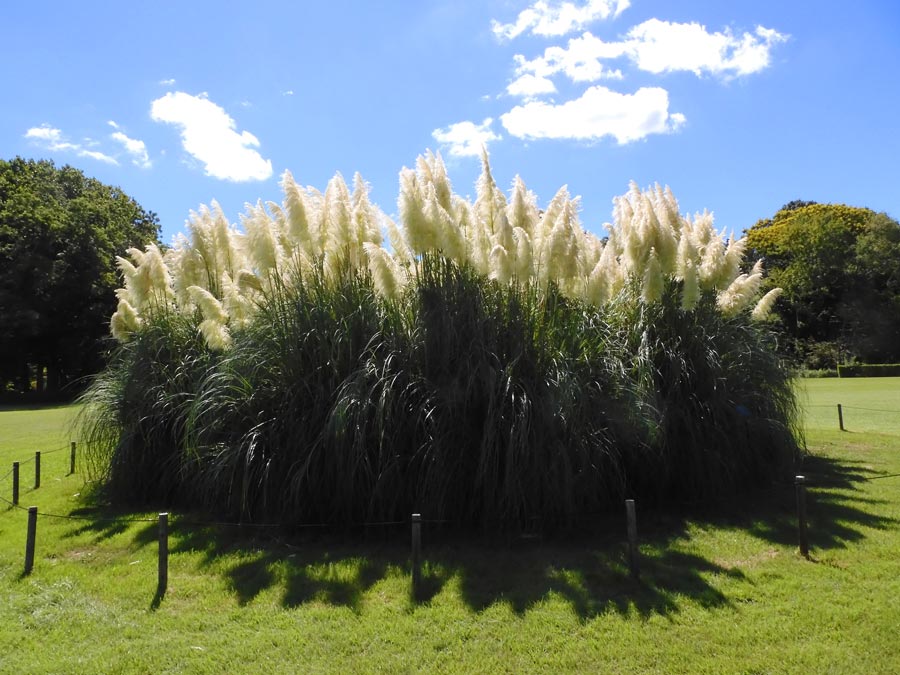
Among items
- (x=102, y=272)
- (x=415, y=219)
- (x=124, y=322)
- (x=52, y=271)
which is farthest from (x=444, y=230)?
(x=102, y=272)

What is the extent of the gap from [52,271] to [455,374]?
111ft

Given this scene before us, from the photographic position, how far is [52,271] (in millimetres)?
32344

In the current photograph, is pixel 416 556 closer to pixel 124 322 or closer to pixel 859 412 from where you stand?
pixel 124 322

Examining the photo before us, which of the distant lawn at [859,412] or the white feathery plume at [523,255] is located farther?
the distant lawn at [859,412]

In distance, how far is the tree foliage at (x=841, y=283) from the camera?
1734 inches

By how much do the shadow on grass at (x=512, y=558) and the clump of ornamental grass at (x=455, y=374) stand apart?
0.23 metres

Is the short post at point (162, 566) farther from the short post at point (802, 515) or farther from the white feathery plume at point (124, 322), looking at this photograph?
the short post at point (802, 515)

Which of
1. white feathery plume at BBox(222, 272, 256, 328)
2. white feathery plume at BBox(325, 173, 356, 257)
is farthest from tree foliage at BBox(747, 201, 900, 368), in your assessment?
white feathery plume at BBox(222, 272, 256, 328)

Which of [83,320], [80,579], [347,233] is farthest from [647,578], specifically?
[83,320]

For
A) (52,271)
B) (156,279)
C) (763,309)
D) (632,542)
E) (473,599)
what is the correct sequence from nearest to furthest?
(473,599)
(632,542)
(156,279)
(763,309)
(52,271)

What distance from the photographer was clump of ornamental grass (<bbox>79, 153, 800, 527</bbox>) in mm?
5395

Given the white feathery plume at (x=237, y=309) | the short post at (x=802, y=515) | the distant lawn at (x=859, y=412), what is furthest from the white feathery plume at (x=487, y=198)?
the distant lawn at (x=859, y=412)

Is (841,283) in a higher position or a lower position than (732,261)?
higher

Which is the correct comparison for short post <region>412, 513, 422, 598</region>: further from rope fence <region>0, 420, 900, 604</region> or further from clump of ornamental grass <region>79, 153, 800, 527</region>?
→ clump of ornamental grass <region>79, 153, 800, 527</region>
